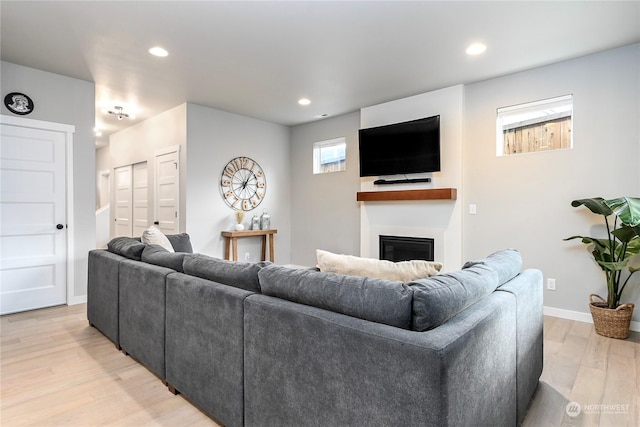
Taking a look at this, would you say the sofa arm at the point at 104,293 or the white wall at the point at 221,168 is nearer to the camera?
the sofa arm at the point at 104,293

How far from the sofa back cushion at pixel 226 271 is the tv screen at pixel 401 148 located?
10.5ft

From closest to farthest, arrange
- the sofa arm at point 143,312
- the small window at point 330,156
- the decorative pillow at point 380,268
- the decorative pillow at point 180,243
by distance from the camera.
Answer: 1. the decorative pillow at point 380,268
2. the sofa arm at point 143,312
3. the decorative pillow at point 180,243
4. the small window at point 330,156

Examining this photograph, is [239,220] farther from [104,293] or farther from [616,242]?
[616,242]

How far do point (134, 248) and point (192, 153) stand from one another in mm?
2532

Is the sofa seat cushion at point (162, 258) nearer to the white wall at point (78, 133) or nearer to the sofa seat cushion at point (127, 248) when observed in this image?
the sofa seat cushion at point (127, 248)

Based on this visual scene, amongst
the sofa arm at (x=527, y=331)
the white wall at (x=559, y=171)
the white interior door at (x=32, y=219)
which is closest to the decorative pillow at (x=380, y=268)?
the sofa arm at (x=527, y=331)

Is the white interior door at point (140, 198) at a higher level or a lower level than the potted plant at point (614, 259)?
higher

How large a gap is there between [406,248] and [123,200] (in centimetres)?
560

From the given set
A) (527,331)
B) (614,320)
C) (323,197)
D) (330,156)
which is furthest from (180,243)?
(614,320)

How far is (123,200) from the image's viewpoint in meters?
6.65

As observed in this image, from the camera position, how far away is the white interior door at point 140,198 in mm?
5902

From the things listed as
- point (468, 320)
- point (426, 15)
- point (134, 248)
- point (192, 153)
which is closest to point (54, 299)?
point (134, 248)

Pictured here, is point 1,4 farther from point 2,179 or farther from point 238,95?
point 238,95

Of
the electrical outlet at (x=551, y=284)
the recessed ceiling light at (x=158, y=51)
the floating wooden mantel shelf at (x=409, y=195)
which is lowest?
the electrical outlet at (x=551, y=284)
